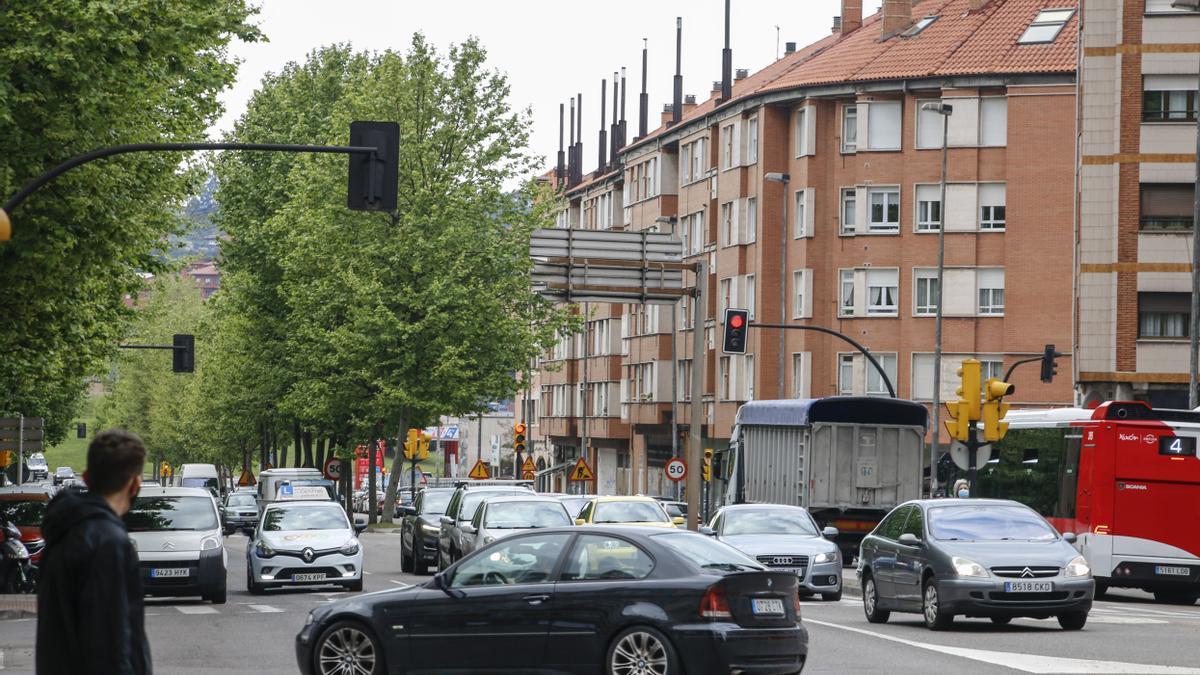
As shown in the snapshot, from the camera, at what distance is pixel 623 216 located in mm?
100062

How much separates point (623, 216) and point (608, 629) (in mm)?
86205

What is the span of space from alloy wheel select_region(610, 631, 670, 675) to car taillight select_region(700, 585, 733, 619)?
0.40 meters

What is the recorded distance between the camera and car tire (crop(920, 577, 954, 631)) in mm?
21594

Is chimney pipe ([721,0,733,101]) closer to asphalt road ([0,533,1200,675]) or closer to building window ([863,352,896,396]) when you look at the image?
building window ([863,352,896,396])

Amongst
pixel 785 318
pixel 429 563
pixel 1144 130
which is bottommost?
pixel 429 563

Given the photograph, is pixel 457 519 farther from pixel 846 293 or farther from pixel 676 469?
pixel 846 293

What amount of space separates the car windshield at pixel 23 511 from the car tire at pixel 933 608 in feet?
57.4

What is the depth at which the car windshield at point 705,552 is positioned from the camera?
1446 cm

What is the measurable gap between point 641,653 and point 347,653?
248 cm

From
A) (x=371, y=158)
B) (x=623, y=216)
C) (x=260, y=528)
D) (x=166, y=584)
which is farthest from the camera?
(x=623, y=216)

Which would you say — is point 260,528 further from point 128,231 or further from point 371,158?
point 371,158

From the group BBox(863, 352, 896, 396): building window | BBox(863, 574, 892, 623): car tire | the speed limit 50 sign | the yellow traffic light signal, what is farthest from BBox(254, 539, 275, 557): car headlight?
BBox(863, 352, 896, 396): building window

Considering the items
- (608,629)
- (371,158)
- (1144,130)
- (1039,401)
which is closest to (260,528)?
(371,158)

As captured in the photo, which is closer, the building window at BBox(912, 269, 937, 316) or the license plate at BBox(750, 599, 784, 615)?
the license plate at BBox(750, 599, 784, 615)
